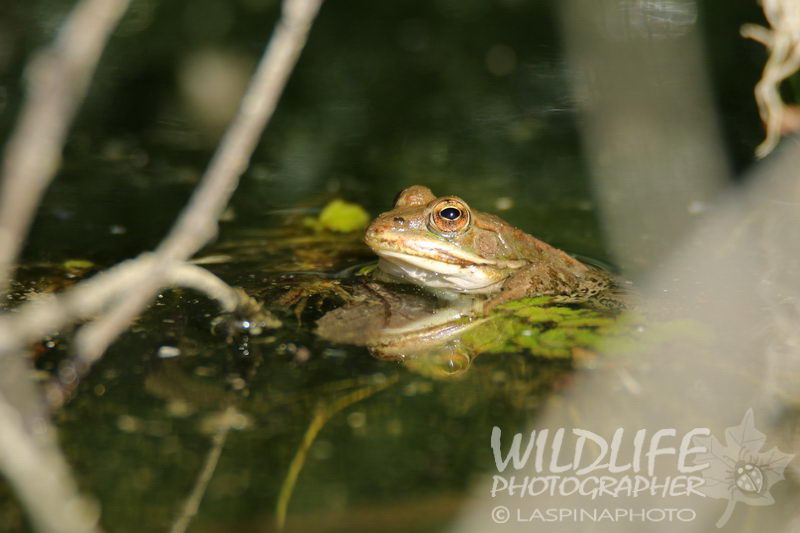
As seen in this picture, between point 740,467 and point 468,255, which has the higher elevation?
point 468,255

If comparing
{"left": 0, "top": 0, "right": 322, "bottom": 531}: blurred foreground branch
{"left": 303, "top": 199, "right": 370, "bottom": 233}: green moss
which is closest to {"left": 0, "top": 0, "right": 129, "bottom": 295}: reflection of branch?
{"left": 0, "top": 0, "right": 322, "bottom": 531}: blurred foreground branch

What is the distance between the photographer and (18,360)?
1.83 m

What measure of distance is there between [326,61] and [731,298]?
13.6ft

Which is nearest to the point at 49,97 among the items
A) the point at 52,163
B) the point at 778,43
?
the point at 52,163

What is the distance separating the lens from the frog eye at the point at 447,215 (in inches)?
145

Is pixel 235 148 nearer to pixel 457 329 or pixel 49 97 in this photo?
pixel 49 97

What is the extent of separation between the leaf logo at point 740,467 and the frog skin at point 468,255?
108cm

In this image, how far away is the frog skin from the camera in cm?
362

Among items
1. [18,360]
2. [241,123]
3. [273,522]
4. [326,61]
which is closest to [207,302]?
[273,522]

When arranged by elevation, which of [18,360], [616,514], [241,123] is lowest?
[616,514]

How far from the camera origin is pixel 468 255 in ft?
12.3

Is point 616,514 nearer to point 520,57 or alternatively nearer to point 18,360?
point 18,360

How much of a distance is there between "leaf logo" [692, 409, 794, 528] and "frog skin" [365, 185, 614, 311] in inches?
42.4

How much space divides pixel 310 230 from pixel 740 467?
257 cm
